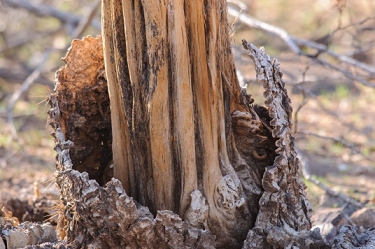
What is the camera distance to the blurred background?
3.89 meters

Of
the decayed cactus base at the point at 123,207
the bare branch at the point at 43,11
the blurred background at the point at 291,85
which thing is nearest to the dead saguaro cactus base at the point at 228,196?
the decayed cactus base at the point at 123,207

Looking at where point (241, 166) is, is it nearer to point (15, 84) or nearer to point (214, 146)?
point (214, 146)

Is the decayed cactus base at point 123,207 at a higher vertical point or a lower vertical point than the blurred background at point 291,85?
lower

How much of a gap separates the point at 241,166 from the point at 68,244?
0.74 m

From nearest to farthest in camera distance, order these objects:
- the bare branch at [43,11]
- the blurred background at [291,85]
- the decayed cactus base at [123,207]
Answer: the decayed cactus base at [123,207], the blurred background at [291,85], the bare branch at [43,11]

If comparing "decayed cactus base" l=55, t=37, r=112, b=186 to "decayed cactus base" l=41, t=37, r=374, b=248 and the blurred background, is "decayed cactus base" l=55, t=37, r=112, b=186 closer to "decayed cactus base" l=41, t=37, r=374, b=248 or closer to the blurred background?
"decayed cactus base" l=41, t=37, r=374, b=248

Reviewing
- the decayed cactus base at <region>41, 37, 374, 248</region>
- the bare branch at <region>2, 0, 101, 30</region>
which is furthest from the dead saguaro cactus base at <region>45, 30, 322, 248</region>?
the bare branch at <region>2, 0, 101, 30</region>

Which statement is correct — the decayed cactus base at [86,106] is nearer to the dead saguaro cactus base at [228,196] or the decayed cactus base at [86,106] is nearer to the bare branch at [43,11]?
the dead saguaro cactus base at [228,196]

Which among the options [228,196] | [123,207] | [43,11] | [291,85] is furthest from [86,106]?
[43,11]

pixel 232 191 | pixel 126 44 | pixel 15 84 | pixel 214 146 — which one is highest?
pixel 15 84

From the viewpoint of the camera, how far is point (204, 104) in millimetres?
1975

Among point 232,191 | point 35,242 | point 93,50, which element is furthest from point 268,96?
point 35,242

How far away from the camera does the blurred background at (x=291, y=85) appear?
3.89m

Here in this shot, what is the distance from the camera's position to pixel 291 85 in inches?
165
